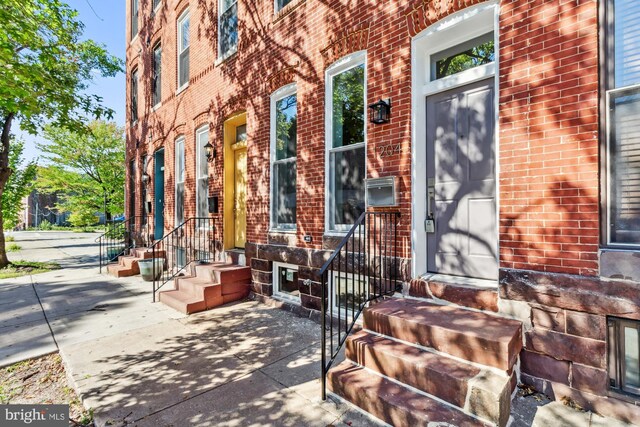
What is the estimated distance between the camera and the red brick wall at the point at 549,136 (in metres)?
2.63

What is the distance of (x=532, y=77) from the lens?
294 cm

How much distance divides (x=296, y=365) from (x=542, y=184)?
2905 mm

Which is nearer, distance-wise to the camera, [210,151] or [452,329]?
[452,329]

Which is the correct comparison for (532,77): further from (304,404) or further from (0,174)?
(0,174)

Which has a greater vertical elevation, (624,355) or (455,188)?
(455,188)

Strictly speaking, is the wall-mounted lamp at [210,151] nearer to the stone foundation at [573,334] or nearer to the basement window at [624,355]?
the stone foundation at [573,334]

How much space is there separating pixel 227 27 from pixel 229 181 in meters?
3.27

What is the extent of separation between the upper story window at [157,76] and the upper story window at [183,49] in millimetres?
1583

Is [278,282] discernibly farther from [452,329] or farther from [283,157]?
[452,329]

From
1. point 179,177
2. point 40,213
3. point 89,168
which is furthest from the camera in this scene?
point 40,213

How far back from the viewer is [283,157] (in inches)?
226

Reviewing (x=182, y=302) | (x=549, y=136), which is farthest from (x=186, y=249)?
(x=549, y=136)

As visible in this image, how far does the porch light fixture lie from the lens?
395 centimetres

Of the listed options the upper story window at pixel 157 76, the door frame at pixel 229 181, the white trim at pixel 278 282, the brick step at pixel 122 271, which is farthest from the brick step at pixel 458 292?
the upper story window at pixel 157 76
